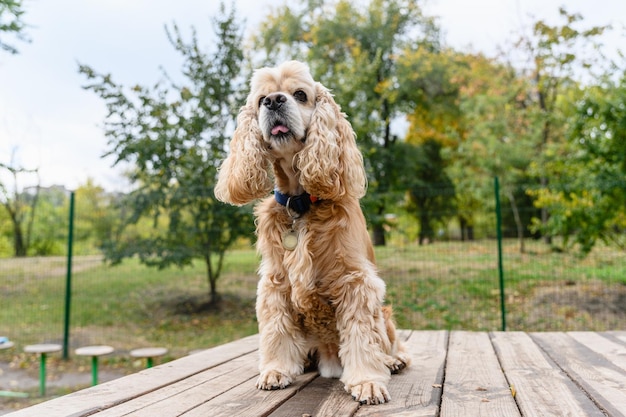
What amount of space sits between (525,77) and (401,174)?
5490 millimetres

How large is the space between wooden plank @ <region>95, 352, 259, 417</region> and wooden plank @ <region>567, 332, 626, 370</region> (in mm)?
2195

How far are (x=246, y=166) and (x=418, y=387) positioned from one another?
1.45 metres

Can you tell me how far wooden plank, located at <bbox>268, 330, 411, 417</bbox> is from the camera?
82.4 inches

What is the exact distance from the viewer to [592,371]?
276cm

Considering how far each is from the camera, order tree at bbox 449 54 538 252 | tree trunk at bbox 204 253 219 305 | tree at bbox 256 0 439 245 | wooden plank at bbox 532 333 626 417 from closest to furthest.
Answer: wooden plank at bbox 532 333 626 417, tree trunk at bbox 204 253 219 305, tree at bbox 449 54 538 252, tree at bbox 256 0 439 245

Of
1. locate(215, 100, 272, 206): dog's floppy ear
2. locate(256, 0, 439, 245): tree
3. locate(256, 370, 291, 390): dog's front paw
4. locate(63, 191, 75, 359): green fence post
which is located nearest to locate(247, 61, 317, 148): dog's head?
locate(215, 100, 272, 206): dog's floppy ear

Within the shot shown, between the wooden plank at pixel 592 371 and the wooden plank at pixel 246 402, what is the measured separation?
138 centimetres

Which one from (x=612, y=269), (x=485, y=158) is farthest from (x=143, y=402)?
(x=485, y=158)

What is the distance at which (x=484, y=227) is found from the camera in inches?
324

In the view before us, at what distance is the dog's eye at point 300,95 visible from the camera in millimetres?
2672

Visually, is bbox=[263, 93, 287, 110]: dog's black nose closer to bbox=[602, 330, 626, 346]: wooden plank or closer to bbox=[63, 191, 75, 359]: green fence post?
bbox=[602, 330, 626, 346]: wooden plank

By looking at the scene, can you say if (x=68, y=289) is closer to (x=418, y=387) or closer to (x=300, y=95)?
(x=300, y=95)

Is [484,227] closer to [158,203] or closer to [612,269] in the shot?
[612,269]

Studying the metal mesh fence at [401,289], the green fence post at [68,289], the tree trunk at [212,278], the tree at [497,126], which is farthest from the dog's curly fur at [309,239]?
the tree at [497,126]
